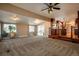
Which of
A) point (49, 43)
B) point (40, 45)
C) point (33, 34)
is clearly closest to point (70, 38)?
point (49, 43)

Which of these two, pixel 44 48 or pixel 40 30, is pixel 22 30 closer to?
pixel 40 30

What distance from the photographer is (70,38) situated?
6.39 feet

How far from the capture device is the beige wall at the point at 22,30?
7.15ft

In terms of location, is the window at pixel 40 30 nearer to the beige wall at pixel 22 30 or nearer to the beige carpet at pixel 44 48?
the beige carpet at pixel 44 48

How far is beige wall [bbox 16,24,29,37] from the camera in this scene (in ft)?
7.15

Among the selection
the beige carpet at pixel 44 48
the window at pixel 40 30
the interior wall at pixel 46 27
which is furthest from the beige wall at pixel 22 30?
the interior wall at pixel 46 27

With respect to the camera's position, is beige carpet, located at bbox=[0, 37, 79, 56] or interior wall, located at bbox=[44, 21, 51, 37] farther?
interior wall, located at bbox=[44, 21, 51, 37]

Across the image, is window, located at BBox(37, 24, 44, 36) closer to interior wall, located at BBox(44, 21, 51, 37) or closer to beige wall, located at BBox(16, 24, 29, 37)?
interior wall, located at BBox(44, 21, 51, 37)

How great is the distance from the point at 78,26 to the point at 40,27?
2.91 ft

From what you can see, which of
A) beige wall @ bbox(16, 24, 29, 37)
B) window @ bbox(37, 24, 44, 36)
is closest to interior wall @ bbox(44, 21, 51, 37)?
window @ bbox(37, 24, 44, 36)

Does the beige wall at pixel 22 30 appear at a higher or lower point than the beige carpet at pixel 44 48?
higher

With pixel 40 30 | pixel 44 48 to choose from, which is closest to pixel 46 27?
pixel 40 30

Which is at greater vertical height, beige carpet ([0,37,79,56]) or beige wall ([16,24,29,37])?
beige wall ([16,24,29,37])

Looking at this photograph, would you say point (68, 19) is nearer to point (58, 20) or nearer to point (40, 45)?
point (58, 20)
